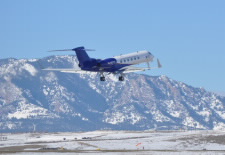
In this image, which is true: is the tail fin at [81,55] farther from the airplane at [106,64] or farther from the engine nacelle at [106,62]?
the engine nacelle at [106,62]

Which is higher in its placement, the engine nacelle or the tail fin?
the tail fin

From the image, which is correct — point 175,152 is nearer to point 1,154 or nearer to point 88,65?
point 88,65

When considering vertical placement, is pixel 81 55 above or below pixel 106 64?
above

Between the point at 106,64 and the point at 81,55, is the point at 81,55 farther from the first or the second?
the point at 106,64

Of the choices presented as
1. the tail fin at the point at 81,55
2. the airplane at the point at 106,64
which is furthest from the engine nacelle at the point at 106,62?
the tail fin at the point at 81,55

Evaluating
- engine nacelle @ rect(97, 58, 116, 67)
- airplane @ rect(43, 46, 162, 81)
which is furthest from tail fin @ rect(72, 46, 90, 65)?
engine nacelle @ rect(97, 58, 116, 67)

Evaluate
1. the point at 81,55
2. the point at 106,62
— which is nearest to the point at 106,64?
the point at 106,62

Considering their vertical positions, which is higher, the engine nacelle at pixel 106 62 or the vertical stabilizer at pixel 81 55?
the vertical stabilizer at pixel 81 55

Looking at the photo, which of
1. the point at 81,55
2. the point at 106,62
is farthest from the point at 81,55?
→ the point at 106,62

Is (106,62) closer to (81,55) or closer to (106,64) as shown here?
(106,64)

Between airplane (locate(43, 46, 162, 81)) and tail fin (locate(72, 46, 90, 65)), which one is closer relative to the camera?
airplane (locate(43, 46, 162, 81))

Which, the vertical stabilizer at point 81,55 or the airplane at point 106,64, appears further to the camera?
the vertical stabilizer at point 81,55

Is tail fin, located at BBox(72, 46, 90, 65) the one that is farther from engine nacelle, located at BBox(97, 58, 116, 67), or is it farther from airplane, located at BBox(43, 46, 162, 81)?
engine nacelle, located at BBox(97, 58, 116, 67)

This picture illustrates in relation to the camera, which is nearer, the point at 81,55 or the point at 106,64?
the point at 106,64
